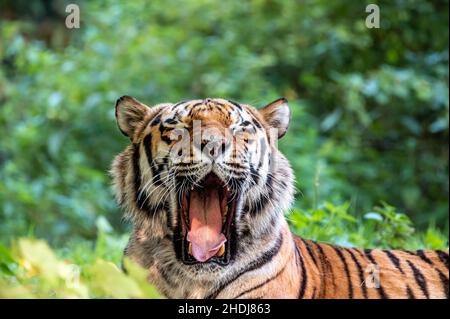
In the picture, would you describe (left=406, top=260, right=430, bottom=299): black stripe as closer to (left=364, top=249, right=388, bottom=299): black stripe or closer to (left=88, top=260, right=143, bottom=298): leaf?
(left=364, top=249, right=388, bottom=299): black stripe

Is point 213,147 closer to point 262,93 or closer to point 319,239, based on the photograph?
point 319,239

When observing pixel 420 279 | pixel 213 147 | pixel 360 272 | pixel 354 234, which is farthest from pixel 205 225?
pixel 354 234

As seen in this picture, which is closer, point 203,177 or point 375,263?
point 203,177

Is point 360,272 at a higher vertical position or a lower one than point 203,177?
lower

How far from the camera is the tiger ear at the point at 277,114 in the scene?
11.7 feet

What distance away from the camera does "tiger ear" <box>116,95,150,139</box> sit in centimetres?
352

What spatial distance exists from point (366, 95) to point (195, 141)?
6.15 metres

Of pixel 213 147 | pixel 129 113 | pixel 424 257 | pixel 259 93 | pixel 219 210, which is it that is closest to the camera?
pixel 213 147

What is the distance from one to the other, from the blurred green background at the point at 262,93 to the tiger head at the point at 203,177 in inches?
182

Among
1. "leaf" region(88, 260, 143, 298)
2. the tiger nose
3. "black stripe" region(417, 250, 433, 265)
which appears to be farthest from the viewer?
"black stripe" region(417, 250, 433, 265)

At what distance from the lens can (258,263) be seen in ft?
10.6

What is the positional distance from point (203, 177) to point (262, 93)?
612 cm

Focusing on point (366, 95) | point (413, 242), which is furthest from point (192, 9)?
point (413, 242)

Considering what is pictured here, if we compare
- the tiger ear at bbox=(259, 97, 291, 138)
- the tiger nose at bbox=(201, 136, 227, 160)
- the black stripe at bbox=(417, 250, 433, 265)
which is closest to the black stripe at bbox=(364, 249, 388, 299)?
the black stripe at bbox=(417, 250, 433, 265)
